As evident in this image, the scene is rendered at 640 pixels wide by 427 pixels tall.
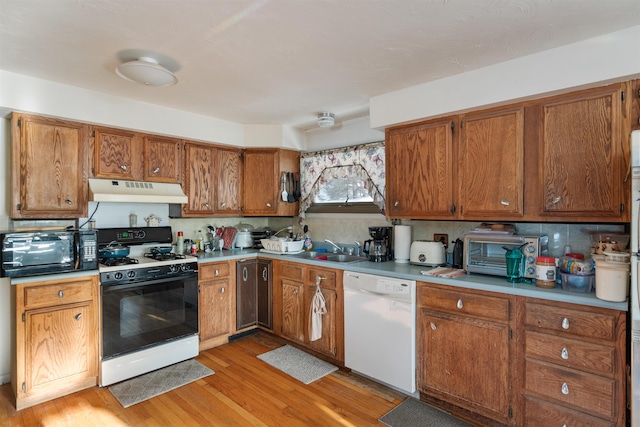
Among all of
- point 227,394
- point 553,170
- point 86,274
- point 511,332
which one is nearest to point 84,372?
point 86,274

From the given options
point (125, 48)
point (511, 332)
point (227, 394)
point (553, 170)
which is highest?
point (125, 48)

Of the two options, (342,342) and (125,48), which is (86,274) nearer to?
(125,48)

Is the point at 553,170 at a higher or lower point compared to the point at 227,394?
higher

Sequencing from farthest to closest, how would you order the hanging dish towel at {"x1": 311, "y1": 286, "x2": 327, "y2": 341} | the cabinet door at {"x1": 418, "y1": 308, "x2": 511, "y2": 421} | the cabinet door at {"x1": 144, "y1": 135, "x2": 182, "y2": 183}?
the cabinet door at {"x1": 144, "y1": 135, "x2": 182, "y2": 183} < the hanging dish towel at {"x1": 311, "y1": 286, "x2": 327, "y2": 341} < the cabinet door at {"x1": 418, "y1": 308, "x2": 511, "y2": 421}

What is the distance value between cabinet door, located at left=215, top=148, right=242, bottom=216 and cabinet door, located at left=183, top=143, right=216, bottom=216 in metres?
0.08

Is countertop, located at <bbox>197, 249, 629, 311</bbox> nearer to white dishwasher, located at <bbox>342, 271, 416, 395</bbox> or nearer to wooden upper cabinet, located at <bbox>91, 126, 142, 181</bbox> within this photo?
white dishwasher, located at <bbox>342, 271, 416, 395</bbox>

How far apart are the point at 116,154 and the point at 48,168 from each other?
51 centimetres

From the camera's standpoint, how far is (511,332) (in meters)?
2.09

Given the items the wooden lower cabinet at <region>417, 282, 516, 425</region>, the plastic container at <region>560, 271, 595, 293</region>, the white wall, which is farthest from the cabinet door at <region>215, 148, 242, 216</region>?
the plastic container at <region>560, 271, 595, 293</region>

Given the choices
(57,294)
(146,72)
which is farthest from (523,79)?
(57,294)

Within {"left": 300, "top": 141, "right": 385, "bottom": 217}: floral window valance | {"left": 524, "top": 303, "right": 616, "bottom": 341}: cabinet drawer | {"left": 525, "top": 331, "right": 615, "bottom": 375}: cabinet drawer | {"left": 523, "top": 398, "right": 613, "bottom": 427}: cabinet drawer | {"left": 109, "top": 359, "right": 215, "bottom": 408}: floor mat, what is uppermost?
{"left": 300, "top": 141, "right": 385, "bottom": 217}: floral window valance

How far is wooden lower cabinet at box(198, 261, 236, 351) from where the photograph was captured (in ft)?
10.9

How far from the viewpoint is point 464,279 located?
232 cm

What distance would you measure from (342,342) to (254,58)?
2.33 metres
